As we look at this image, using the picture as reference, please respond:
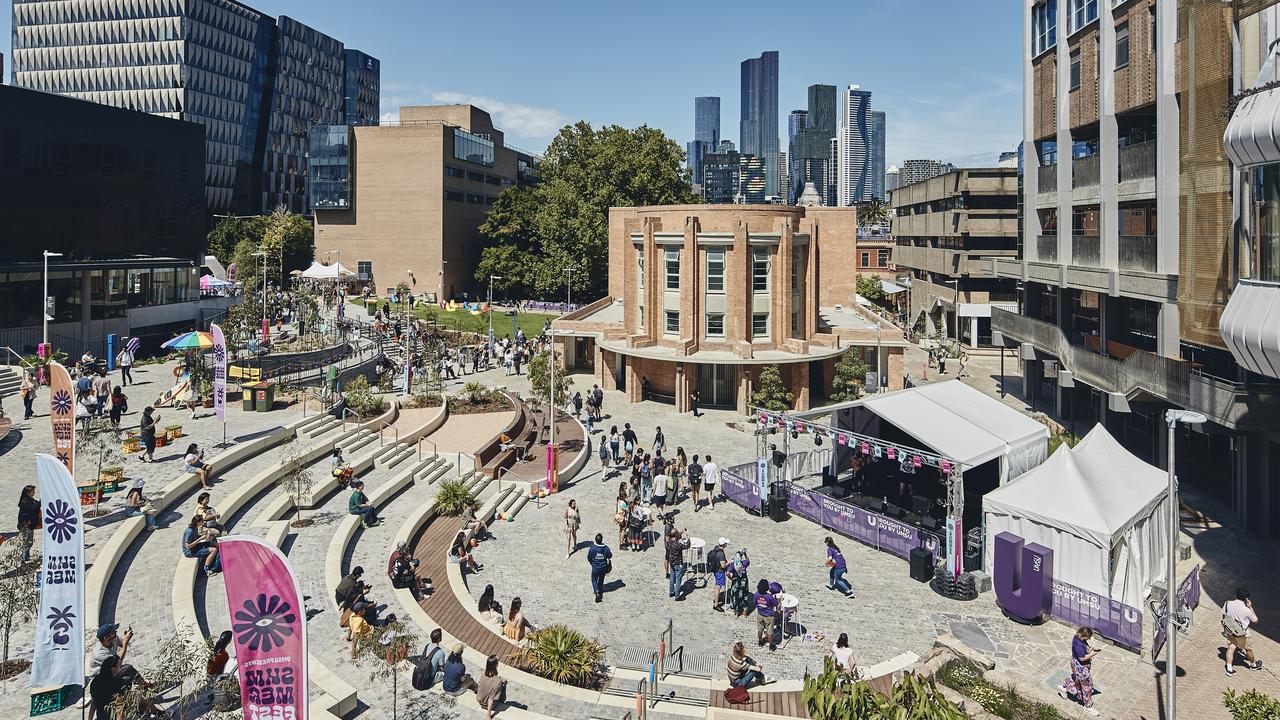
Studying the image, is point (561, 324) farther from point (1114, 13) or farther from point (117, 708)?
point (117, 708)

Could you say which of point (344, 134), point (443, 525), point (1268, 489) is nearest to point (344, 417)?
point (443, 525)

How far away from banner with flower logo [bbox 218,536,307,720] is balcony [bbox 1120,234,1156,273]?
29.4 metres

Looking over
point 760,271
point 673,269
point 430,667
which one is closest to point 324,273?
point 673,269

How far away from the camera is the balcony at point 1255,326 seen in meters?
16.7

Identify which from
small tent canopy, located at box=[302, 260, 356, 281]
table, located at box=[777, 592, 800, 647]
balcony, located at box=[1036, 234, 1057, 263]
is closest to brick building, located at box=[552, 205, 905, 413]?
balcony, located at box=[1036, 234, 1057, 263]

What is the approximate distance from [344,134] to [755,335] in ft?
197

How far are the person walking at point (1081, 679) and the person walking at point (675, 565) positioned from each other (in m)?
8.02

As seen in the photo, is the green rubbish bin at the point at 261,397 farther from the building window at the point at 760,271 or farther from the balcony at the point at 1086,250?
the balcony at the point at 1086,250

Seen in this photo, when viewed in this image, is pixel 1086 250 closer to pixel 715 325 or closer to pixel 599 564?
pixel 715 325

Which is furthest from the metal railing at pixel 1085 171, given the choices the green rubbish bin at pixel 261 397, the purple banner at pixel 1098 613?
the green rubbish bin at pixel 261 397

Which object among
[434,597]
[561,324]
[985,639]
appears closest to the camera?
[985,639]

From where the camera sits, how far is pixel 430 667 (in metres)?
14.2

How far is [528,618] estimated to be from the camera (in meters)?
17.9

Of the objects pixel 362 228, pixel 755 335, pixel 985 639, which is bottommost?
pixel 985 639
